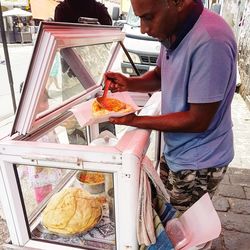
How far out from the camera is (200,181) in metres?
1.26

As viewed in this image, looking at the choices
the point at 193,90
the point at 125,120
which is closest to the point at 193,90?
the point at 193,90

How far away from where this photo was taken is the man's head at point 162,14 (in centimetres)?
97

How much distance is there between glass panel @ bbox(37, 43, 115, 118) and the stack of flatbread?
48 cm

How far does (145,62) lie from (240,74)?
2317 mm

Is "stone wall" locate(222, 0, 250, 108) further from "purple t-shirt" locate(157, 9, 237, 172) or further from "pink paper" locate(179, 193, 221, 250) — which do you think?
"pink paper" locate(179, 193, 221, 250)

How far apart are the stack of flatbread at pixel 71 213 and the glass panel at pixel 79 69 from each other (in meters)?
0.48

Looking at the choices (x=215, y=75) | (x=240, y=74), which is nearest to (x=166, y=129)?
(x=215, y=75)

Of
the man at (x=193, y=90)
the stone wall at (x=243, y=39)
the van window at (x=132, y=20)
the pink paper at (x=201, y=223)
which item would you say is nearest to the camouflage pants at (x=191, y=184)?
the man at (x=193, y=90)

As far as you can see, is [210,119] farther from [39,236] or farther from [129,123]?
[39,236]

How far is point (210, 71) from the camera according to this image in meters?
0.97

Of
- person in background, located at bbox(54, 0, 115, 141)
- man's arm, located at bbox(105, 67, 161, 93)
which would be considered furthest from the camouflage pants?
person in background, located at bbox(54, 0, 115, 141)

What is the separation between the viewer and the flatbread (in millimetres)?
1164

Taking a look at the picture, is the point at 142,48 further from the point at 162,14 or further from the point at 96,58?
the point at 162,14

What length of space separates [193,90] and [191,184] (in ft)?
1.59
